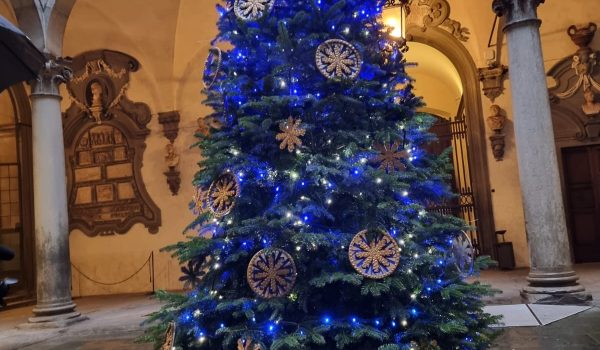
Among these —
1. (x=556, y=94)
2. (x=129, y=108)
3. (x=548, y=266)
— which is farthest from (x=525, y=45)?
(x=129, y=108)

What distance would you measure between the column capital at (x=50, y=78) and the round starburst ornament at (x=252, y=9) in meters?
6.08

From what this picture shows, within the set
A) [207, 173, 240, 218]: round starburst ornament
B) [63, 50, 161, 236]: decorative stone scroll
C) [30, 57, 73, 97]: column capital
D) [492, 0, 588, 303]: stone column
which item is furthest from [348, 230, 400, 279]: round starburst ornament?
[63, 50, 161, 236]: decorative stone scroll

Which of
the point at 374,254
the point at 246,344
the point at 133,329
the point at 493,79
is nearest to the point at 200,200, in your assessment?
the point at 246,344

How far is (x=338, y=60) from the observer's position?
349 cm

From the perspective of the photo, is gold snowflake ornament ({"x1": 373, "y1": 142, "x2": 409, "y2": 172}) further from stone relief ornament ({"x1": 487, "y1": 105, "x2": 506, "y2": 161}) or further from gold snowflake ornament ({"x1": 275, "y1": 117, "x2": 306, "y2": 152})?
stone relief ornament ({"x1": 487, "y1": 105, "x2": 506, "y2": 161})

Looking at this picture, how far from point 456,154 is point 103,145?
796 centimetres

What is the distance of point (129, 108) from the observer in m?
12.3

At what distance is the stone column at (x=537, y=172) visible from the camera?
6.68m

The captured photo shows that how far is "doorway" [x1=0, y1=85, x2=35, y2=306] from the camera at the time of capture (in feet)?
38.2

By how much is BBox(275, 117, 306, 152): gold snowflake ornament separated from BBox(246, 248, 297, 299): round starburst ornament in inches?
25.4

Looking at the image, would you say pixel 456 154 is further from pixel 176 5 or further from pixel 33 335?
pixel 33 335

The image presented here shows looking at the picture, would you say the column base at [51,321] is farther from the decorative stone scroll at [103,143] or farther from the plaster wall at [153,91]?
the decorative stone scroll at [103,143]

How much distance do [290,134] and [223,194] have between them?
22.5 inches

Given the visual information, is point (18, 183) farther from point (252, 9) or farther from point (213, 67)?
point (252, 9)
